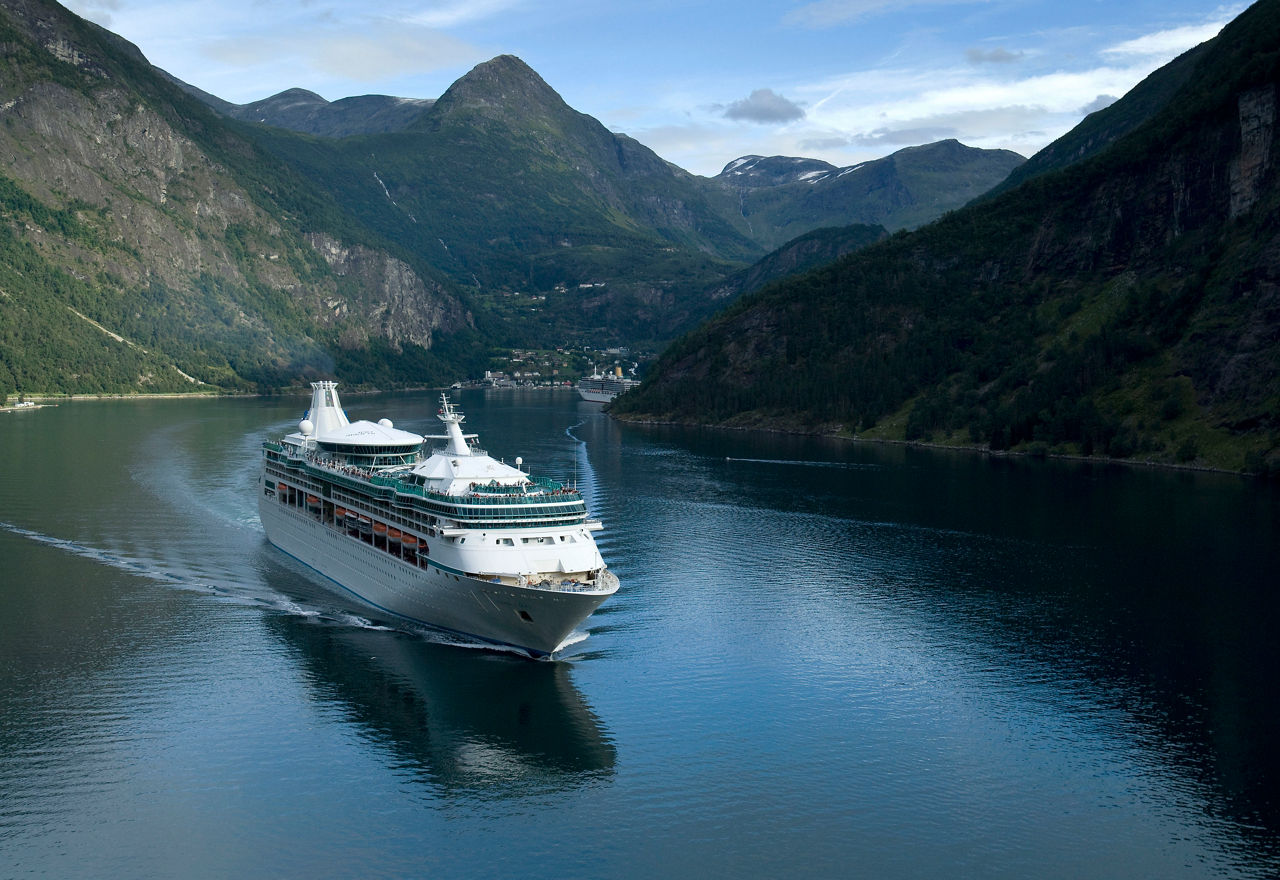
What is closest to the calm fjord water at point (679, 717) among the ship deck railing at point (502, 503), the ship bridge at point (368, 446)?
the ship deck railing at point (502, 503)

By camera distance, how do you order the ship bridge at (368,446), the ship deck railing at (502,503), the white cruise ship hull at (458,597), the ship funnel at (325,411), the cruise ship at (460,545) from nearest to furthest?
the white cruise ship hull at (458,597) → the cruise ship at (460,545) → the ship deck railing at (502,503) → the ship bridge at (368,446) → the ship funnel at (325,411)

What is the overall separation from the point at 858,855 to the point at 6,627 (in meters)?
62.9

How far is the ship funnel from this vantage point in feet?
367

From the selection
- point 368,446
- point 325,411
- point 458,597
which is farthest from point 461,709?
point 325,411

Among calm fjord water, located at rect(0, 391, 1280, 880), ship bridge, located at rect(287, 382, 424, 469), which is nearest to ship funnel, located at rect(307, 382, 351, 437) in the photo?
ship bridge, located at rect(287, 382, 424, 469)

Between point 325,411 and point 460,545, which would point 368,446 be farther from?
point 460,545

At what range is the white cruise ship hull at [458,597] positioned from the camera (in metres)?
68.1

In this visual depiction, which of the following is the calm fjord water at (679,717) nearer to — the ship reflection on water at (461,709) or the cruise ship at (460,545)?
the ship reflection on water at (461,709)

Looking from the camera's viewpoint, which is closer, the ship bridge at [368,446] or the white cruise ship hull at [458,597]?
the white cruise ship hull at [458,597]

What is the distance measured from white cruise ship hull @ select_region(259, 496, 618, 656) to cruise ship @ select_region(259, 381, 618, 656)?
0.10 metres

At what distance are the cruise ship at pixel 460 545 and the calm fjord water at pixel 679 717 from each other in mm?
3128

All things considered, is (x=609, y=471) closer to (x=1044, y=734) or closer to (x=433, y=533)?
(x=433, y=533)

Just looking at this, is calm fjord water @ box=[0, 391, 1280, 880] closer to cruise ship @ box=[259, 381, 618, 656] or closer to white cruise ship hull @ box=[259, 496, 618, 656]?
white cruise ship hull @ box=[259, 496, 618, 656]

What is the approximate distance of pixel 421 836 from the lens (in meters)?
48.5
